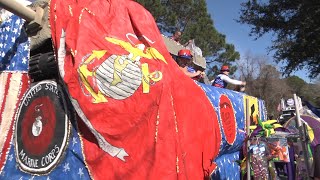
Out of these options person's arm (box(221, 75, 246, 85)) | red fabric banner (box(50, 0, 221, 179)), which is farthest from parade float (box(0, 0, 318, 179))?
person's arm (box(221, 75, 246, 85))

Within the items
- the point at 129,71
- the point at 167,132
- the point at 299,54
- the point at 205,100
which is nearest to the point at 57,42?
the point at 129,71

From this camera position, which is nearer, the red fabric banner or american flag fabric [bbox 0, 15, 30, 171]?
the red fabric banner

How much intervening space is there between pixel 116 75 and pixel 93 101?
1.12 ft

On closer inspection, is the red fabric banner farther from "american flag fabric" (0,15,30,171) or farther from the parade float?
"american flag fabric" (0,15,30,171)

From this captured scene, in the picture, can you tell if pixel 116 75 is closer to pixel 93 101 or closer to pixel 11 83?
pixel 93 101

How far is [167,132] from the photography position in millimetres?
3531

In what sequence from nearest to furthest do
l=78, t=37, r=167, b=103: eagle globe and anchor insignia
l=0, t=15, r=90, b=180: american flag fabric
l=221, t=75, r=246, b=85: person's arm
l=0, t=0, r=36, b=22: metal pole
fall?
1. l=0, t=0, r=36, b=22: metal pole
2. l=78, t=37, r=167, b=103: eagle globe and anchor insignia
3. l=0, t=15, r=90, b=180: american flag fabric
4. l=221, t=75, r=246, b=85: person's arm

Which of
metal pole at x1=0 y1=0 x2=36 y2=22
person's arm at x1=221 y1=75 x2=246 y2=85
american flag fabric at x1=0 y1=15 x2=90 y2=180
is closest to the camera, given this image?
metal pole at x1=0 y1=0 x2=36 y2=22

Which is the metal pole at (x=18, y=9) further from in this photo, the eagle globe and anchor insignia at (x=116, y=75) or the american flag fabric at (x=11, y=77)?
the eagle globe and anchor insignia at (x=116, y=75)

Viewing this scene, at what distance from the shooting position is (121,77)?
360cm

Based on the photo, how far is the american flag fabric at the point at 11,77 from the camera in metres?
3.89

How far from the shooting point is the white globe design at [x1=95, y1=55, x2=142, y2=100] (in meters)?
3.51

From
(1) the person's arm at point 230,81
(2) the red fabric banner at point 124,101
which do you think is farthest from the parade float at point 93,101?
(1) the person's arm at point 230,81

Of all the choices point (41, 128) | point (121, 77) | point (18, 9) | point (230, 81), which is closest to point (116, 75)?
point (121, 77)
